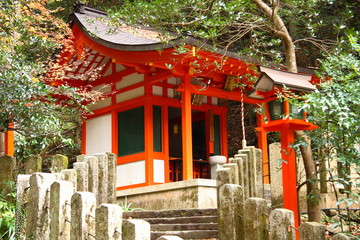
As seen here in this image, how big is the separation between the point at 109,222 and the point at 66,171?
8.41 feet

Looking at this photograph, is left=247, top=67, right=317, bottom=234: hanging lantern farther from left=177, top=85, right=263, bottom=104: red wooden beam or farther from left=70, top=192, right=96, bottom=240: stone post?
left=177, top=85, right=263, bottom=104: red wooden beam

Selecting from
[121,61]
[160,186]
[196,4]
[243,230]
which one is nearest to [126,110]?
[121,61]

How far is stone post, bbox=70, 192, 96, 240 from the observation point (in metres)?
4.72

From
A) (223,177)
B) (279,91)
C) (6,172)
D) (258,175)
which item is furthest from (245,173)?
(6,172)

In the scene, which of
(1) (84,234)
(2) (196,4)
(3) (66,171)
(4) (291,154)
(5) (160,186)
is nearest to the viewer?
(1) (84,234)

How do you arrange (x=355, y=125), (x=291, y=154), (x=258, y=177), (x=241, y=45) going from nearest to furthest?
(x=355, y=125)
(x=291, y=154)
(x=258, y=177)
(x=241, y=45)

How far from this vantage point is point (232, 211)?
18.8 feet

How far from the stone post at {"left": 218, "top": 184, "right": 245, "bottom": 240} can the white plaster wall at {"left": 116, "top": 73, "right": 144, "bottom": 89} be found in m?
6.44

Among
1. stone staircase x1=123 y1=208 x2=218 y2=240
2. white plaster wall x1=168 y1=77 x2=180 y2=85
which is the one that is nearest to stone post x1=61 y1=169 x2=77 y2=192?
stone staircase x1=123 y1=208 x2=218 y2=240

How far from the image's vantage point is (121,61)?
11039mm

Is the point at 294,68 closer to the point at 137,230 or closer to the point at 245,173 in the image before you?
the point at 245,173

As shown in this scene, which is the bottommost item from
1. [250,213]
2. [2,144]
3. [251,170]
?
[250,213]

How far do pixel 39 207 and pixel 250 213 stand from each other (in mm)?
2252

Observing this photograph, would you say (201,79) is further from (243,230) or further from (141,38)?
(243,230)
